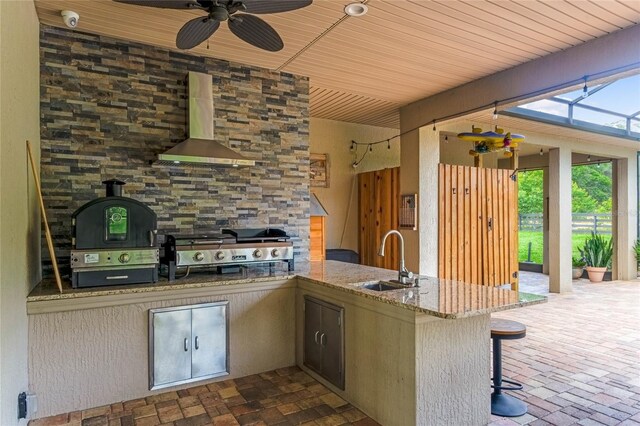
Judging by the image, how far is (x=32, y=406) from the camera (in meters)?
2.55

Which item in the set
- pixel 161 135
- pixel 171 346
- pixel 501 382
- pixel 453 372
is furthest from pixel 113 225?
pixel 501 382

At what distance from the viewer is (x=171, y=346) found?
308 cm

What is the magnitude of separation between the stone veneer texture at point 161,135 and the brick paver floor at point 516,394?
1.40m

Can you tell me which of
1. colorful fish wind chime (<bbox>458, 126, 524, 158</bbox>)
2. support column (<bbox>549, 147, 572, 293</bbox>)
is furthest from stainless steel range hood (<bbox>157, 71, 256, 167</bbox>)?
support column (<bbox>549, 147, 572, 293</bbox>)

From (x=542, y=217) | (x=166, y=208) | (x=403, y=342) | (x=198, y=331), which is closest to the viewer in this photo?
(x=403, y=342)

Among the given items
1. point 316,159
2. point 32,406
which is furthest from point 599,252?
point 32,406

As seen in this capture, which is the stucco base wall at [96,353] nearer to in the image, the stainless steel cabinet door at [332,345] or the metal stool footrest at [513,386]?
the stainless steel cabinet door at [332,345]

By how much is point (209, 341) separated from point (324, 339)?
0.94 metres

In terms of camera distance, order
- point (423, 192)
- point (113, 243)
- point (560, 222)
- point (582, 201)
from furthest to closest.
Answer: point (582, 201) → point (560, 222) → point (423, 192) → point (113, 243)

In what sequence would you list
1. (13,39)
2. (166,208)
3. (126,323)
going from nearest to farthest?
(13,39)
(126,323)
(166,208)

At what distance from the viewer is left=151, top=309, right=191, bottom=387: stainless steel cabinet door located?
3025 mm

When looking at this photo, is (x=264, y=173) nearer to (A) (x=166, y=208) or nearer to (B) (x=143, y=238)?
(A) (x=166, y=208)

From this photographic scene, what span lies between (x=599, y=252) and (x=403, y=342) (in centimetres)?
862

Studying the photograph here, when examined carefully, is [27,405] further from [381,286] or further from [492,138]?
[492,138]
